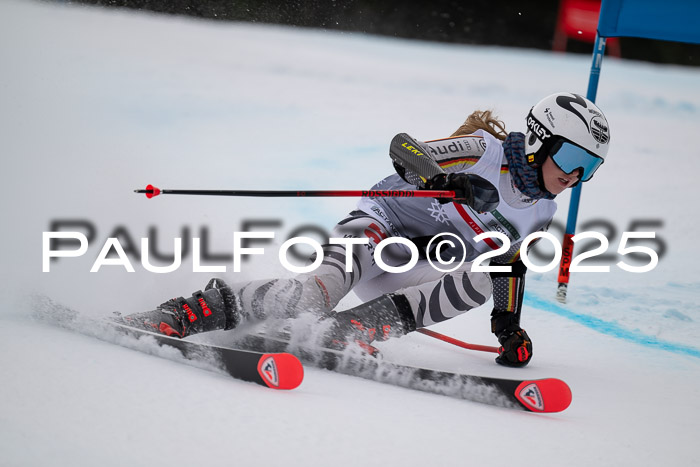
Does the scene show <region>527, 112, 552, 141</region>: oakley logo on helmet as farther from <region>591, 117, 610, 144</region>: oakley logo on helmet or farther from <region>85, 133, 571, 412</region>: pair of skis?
<region>85, 133, 571, 412</region>: pair of skis

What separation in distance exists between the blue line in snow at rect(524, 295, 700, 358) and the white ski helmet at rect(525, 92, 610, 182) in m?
1.08

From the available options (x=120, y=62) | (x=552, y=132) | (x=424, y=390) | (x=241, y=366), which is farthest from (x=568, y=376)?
(x=120, y=62)

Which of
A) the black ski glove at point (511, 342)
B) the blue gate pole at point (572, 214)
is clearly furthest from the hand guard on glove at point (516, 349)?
the blue gate pole at point (572, 214)

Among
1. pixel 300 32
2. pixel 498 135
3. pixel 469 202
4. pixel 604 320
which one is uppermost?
pixel 300 32

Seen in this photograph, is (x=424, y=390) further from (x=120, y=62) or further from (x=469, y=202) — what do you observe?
(x=120, y=62)

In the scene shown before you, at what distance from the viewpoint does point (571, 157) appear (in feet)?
6.44

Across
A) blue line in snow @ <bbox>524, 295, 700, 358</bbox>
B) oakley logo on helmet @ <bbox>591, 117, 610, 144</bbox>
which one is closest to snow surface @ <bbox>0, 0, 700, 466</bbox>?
blue line in snow @ <bbox>524, 295, 700, 358</bbox>

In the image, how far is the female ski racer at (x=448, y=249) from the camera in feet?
6.45

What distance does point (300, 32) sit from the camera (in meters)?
11.2

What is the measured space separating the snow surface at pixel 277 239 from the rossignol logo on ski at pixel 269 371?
0.03 meters

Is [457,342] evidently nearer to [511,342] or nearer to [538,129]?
[511,342]

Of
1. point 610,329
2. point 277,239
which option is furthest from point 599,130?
point 277,239

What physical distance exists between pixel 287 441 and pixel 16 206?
8.52 feet

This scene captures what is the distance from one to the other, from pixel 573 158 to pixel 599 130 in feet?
0.38
